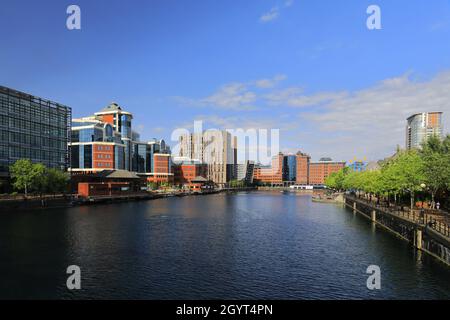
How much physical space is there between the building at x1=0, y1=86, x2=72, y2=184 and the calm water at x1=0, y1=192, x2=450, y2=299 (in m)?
→ 57.6

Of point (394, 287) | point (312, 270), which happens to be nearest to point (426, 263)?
point (394, 287)

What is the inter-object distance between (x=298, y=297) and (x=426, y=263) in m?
19.7

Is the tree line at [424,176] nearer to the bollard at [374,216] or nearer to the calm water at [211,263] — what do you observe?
the bollard at [374,216]

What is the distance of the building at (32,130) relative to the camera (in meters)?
106

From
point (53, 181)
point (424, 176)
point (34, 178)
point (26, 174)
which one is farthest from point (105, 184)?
point (424, 176)

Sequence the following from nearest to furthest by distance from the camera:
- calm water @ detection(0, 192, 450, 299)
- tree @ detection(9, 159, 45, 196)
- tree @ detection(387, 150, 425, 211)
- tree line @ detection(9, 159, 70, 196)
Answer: calm water @ detection(0, 192, 450, 299) → tree @ detection(387, 150, 425, 211) → tree @ detection(9, 159, 45, 196) → tree line @ detection(9, 159, 70, 196)

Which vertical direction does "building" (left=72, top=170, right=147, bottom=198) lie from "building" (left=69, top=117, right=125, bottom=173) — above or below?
below

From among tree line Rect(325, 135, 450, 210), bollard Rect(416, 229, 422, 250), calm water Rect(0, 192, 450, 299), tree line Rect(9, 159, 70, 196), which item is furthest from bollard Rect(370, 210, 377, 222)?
tree line Rect(9, 159, 70, 196)

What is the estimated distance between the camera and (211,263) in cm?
3772

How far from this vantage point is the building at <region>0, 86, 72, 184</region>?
106188mm

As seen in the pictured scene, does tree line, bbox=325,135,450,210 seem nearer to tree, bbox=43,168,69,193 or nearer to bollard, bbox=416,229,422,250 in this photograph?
bollard, bbox=416,229,422,250

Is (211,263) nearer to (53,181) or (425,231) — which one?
(425,231)

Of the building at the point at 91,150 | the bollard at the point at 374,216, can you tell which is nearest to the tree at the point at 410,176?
the bollard at the point at 374,216
